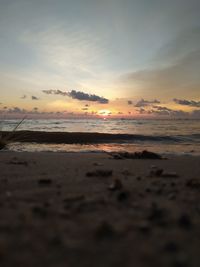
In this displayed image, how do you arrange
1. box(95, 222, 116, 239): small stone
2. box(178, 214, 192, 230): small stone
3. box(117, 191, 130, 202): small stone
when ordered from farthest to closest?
box(117, 191, 130, 202): small stone, box(178, 214, 192, 230): small stone, box(95, 222, 116, 239): small stone

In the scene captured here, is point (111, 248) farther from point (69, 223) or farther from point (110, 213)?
point (110, 213)

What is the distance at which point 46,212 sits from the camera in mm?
1752

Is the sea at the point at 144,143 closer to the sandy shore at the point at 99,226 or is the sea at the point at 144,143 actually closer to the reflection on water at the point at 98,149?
the reflection on water at the point at 98,149

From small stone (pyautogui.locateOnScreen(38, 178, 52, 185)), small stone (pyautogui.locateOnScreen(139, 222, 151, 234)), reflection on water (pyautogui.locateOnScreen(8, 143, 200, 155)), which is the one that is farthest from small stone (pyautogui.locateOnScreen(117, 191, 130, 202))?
reflection on water (pyautogui.locateOnScreen(8, 143, 200, 155))

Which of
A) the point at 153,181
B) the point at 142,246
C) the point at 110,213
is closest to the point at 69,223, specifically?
the point at 110,213

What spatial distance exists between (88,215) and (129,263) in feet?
2.11

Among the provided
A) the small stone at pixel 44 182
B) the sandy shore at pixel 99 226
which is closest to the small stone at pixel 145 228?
the sandy shore at pixel 99 226

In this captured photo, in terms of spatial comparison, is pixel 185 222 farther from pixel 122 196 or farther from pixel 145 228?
pixel 122 196

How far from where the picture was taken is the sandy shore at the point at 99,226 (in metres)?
1.15

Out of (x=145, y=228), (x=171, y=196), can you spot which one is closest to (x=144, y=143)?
(x=171, y=196)

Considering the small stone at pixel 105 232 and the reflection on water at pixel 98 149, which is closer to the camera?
the small stone at pixel 105 232

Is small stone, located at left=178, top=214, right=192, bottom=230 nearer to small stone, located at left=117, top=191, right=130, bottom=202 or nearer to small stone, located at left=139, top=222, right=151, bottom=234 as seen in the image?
small stone, located at left=139, top=222, right=151, bottom=234

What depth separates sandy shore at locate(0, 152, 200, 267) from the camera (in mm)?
1146

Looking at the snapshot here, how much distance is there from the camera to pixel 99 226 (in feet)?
4.74
